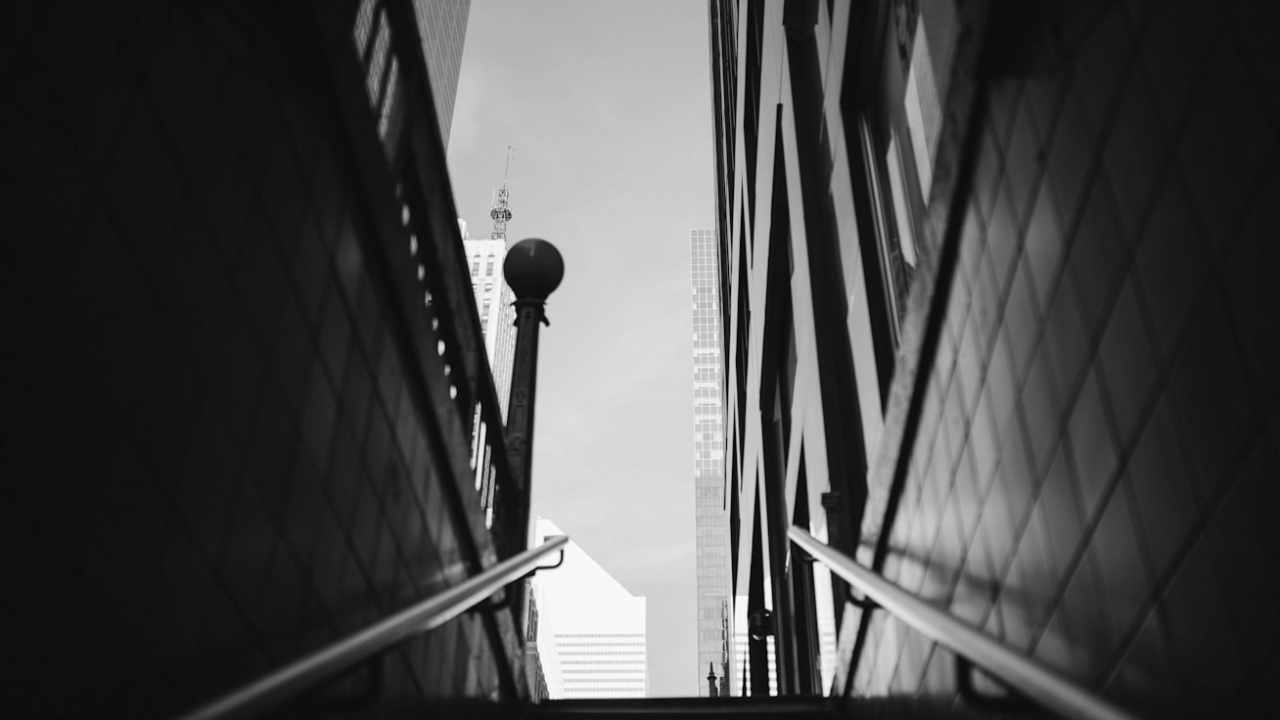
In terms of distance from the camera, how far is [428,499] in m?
4.52

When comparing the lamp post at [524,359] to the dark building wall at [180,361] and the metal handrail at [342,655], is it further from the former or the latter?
the dark building wall at [180,361]

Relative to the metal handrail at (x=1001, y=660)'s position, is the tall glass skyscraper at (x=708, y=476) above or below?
below

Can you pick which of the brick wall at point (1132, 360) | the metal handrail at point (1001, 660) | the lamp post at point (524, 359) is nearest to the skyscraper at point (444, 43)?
the lamp post at point (524, 359)

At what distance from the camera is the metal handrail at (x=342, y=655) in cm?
214

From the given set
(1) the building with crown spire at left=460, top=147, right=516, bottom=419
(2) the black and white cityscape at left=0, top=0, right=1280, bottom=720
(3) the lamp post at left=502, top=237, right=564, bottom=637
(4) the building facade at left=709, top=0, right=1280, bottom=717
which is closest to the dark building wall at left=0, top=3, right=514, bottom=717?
(2) the black and white cityscape at left=0, top=0, right=1280, bottom=720

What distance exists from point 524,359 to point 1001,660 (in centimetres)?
528

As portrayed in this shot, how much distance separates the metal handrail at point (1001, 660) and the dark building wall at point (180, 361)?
5.80ft

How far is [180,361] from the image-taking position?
2436 mm

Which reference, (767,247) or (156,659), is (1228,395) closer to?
(156,659)

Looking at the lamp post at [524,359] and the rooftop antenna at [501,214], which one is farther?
the rooftop antenna at [501,214]

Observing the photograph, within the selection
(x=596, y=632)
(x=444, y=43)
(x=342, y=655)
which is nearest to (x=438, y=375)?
(x=342, y=655)

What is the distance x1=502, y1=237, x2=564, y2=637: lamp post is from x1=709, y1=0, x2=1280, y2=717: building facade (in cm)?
225

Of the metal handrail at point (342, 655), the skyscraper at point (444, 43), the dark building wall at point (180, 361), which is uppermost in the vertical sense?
the skyscraper at point (444, 43)

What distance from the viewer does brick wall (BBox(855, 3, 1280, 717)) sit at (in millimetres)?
1664
